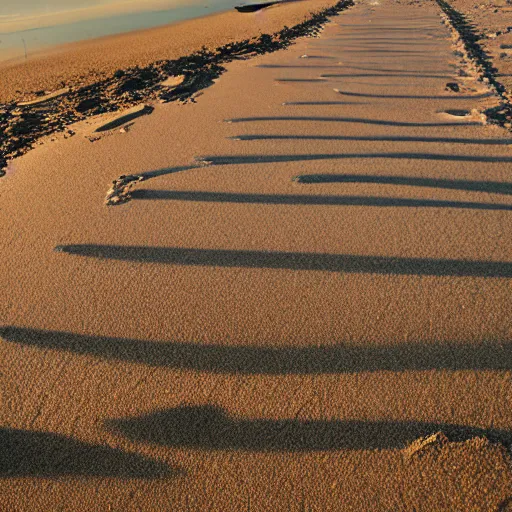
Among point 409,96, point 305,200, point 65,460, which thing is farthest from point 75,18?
point 65,460

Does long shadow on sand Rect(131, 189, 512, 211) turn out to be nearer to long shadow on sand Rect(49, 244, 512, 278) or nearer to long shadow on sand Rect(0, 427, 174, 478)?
long shadow on sand Rect(49, 244, 512, 278)

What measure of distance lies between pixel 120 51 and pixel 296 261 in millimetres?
9765

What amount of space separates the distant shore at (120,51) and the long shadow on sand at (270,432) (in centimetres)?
678

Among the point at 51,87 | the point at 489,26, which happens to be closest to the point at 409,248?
the point at 51,87

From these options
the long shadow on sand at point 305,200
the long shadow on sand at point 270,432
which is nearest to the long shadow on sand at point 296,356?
the long shadow on sand at point 270,432

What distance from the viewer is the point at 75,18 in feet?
55.4

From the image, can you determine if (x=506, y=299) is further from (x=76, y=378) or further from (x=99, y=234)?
(x=99, y=234)

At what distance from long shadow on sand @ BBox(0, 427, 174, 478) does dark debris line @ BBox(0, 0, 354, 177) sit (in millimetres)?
3131

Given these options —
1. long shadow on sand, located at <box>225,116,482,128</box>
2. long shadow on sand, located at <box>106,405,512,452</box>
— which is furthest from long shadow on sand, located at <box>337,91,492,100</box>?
long shadow on sand, located at <box>106,405,512,452</box>

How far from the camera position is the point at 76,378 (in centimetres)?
198

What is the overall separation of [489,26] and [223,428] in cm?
1281

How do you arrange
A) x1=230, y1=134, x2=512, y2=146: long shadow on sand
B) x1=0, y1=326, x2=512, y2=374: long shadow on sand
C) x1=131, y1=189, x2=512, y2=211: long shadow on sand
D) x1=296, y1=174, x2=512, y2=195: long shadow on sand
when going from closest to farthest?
1. x1=0, y1=326, x2=512, y2=374: long shadow on sand
2. x1=131, y1=189, x2=512, y2=211: long shadow on sand
3. x1=296, y1=174, x2=512, y2=195: long shadow on sand
4. x1=230, y1=134, x2=512, y2=146: long shadow on sand

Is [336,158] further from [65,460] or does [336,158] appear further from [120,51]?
[120,51]

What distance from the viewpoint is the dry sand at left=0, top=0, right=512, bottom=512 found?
1616 mm
